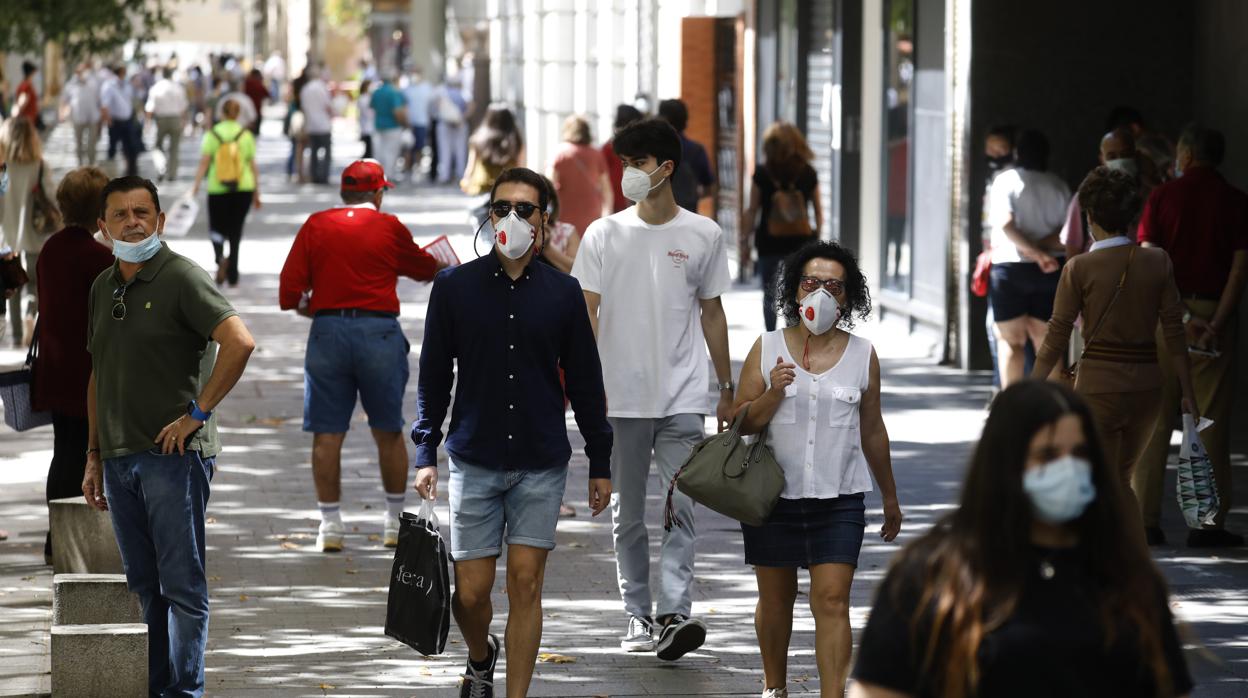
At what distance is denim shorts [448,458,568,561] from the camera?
6.25 meters

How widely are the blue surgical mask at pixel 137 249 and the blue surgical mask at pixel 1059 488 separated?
11.7 feet

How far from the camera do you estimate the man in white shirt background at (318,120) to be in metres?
33.0

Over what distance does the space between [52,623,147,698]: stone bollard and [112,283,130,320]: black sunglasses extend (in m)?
0.99

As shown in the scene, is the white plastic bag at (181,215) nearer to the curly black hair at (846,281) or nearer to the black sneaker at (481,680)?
the black sneaker at (481,680)

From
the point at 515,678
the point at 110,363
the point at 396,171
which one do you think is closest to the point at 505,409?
the point at 515,678

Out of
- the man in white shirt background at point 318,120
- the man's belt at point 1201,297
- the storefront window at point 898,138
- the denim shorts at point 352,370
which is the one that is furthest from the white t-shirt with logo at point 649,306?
the man in white shirt background at point 318,120

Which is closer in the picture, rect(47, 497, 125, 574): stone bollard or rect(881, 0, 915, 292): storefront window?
rect(47, 497, 125, 574): stone bollard

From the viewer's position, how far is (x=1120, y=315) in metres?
8.05

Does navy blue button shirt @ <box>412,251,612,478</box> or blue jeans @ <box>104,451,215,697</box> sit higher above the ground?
navy blue button shirt @ <box>412,251,612,478</box>

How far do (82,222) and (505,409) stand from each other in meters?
2.99

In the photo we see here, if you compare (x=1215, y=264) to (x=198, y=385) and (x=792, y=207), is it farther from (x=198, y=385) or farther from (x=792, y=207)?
(x=198, y=385)

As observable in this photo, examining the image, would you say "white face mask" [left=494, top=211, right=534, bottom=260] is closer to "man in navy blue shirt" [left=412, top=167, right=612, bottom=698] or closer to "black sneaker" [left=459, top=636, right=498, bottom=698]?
"man in navy blue shirt" [left=412, top=167, right=612, bottom=698]


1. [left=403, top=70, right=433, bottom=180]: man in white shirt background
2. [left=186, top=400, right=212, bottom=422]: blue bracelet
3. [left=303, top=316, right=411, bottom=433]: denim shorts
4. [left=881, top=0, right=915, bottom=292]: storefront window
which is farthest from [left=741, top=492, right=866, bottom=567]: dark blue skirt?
[left=403, top=70, right=433, bottom=180]: man in white shirt background

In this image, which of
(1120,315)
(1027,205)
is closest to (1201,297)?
(1120,315)
